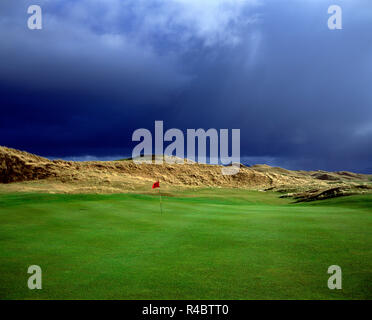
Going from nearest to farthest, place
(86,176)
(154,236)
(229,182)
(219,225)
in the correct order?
(154,236) → (219,225) → (86,176) → (229,182)

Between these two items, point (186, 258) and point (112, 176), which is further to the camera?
point (112, 176)

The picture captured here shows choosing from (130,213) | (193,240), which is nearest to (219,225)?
→ (193,240)

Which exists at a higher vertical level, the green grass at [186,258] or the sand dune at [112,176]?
the sand dune at [112,176]

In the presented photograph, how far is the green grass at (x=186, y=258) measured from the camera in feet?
20.0

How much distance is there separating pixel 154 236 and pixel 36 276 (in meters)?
4.42

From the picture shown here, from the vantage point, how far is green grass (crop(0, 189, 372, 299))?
6.10 metres

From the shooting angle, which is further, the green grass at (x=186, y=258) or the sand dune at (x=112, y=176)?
the sand dune at (x=112, y=176)

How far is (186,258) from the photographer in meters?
8.06

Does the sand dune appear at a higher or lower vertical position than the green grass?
higher

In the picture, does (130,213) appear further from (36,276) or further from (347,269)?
(347,269)

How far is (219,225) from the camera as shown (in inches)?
509

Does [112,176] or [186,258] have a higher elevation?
[112,176]

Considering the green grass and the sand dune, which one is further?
the sand dune
